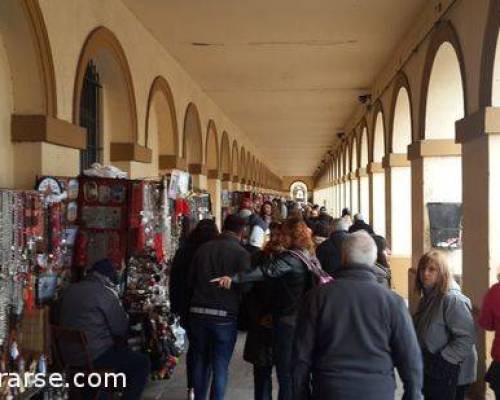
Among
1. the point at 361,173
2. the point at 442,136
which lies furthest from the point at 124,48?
the point at 361,173

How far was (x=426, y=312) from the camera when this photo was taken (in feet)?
13.1

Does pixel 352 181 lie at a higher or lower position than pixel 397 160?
higher

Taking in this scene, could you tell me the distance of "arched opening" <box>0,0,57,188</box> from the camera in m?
5.26

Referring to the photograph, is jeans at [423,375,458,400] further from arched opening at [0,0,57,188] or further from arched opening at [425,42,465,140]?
arched opening at [425,42,465,140]

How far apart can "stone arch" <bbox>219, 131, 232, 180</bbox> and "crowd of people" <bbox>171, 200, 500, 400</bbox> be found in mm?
11076

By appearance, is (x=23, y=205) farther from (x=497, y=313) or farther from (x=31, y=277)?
(x=497, y=313)

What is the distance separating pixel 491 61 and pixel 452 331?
2.64 m

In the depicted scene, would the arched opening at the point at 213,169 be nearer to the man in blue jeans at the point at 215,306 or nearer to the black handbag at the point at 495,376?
the man in blue jeans at the point at 215,306

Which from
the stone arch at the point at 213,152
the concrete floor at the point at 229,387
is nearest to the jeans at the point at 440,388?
the concrete floor at the point at 229,387

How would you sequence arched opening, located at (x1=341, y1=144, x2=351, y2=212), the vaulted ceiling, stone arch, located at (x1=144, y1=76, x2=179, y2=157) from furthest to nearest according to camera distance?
arched opening, located at (x1=341, y1=144, x2=351, y2=212), stone arch, located at (x1=144, y1=76, x2=179, y2=157), the vaulted ceiling

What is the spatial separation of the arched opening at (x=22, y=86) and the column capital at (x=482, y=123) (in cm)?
365

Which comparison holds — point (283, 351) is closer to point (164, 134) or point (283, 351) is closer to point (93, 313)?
point (93, 313)

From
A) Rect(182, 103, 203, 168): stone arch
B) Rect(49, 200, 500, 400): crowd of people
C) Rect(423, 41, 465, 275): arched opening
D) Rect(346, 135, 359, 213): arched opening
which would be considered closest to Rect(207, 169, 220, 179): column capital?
Rect(182, 103, 203, 168): stone arch

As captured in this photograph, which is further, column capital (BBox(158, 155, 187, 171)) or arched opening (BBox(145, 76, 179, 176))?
column capital (BBox(158, 155, 187, 171))
